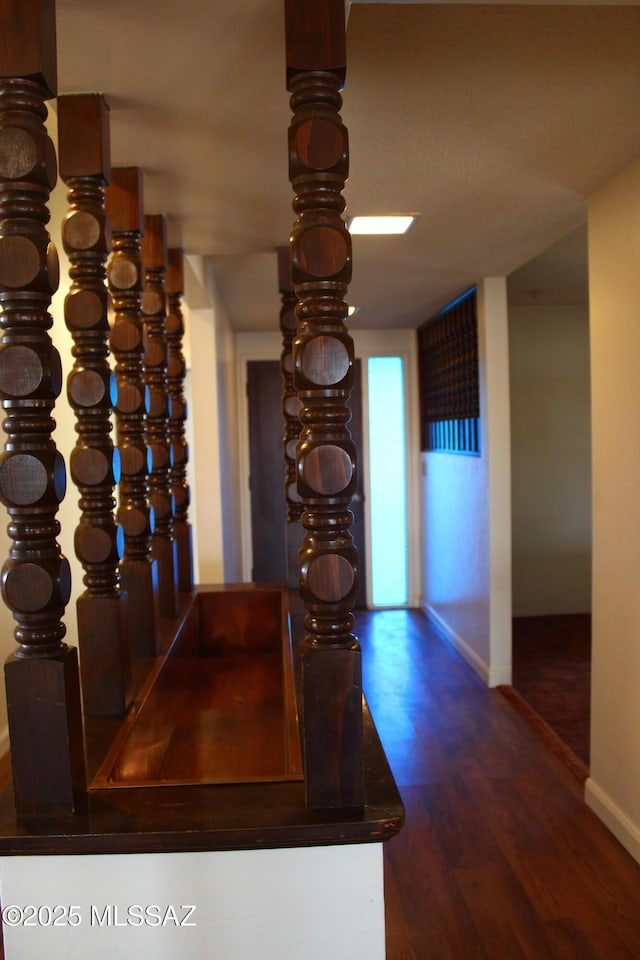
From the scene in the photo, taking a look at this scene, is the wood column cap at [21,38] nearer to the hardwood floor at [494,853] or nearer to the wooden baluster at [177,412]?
the wooden baluster at [177,412]

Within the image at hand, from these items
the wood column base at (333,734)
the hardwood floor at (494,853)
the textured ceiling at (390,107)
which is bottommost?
the hardwood floor at (494,853)

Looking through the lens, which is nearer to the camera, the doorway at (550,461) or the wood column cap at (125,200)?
the wood column cap at (125,200)

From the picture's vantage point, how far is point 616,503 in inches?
114

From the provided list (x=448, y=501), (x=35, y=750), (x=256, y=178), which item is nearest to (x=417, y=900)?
(x=35, y=750)

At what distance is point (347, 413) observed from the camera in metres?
1.47

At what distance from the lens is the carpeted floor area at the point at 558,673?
163 inches

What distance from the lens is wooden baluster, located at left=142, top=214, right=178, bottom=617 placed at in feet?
9.32

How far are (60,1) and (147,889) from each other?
1.72 meters

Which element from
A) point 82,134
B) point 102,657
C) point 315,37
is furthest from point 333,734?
point 82,134

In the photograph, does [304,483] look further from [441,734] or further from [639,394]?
[441,734]

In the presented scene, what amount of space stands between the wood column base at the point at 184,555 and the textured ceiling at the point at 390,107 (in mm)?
1248

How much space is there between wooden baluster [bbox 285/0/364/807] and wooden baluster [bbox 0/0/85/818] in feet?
1.49

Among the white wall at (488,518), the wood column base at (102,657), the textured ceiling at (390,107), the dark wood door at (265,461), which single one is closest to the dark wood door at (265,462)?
the dark wood door at (265,461)

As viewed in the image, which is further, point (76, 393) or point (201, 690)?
point (201, 690)
